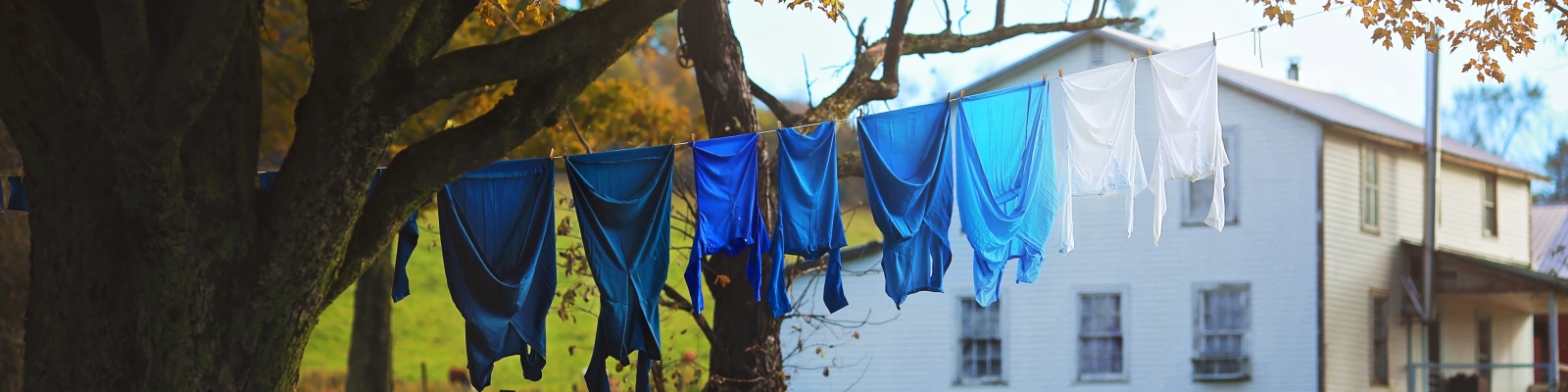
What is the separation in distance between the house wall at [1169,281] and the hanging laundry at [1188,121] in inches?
443

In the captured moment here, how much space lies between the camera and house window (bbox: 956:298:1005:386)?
2311cm

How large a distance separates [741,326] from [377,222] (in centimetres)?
433

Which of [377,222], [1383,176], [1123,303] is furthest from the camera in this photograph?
[1383,176]

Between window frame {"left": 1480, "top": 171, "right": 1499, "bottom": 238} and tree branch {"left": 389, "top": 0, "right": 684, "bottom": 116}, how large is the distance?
2327 cm

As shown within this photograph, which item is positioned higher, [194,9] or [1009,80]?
[1009,80]

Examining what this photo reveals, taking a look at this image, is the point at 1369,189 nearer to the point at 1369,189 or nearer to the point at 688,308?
the point at 1369,189

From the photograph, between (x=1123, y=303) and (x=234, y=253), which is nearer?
(x=234, y=253)

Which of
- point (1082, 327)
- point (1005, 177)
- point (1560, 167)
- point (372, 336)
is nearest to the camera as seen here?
point (1005, 177)

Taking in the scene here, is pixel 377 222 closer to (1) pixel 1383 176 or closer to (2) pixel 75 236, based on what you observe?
(2) pixel 75 236

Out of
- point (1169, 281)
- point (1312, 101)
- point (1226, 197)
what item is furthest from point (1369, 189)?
point (1169, 281)

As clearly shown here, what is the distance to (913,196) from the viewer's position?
10281mm

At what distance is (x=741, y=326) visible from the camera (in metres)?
12.2

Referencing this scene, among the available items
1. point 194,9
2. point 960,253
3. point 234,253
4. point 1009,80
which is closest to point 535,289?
point 234,253

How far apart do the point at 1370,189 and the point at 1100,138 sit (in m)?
14.9
